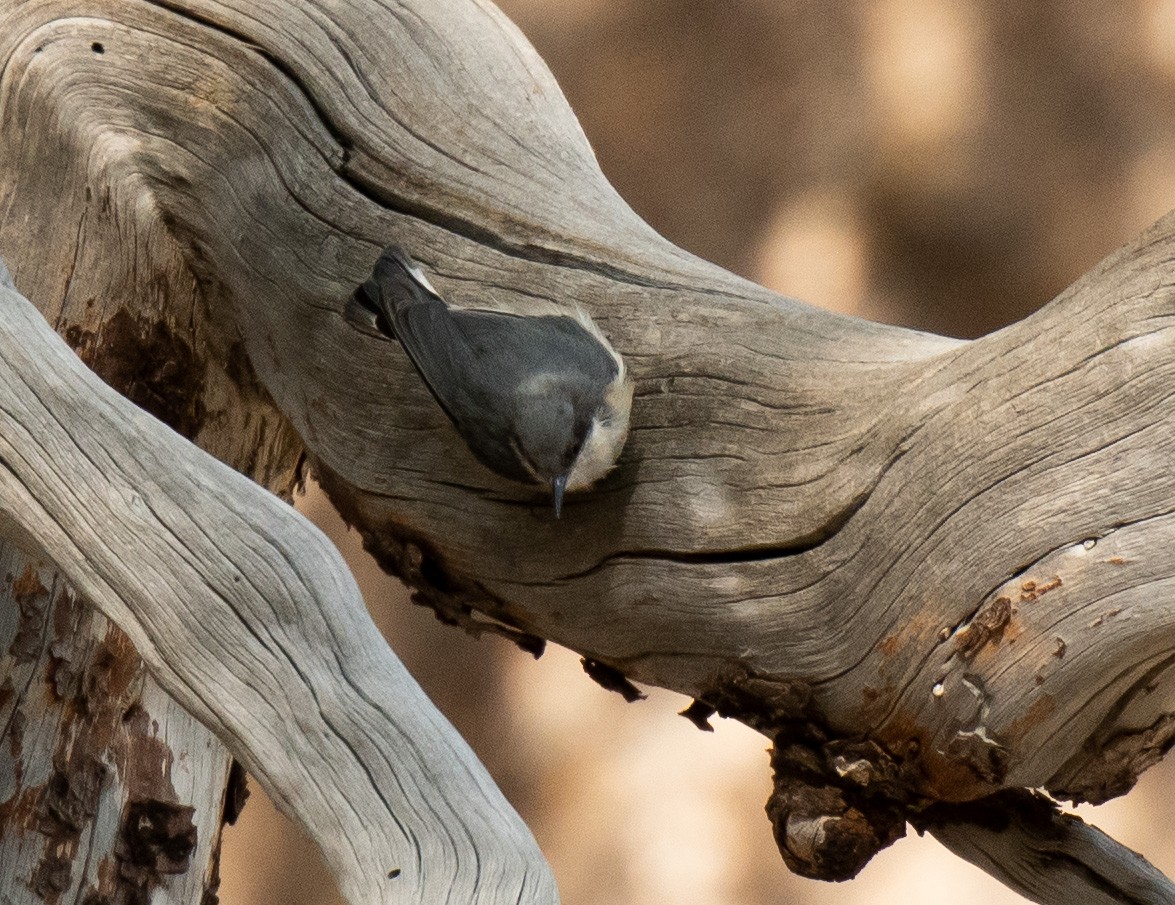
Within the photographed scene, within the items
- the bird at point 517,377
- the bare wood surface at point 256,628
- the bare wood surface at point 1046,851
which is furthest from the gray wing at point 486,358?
the bare wood surface at point 1046,851

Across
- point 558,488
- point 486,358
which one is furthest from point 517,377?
point 558,488

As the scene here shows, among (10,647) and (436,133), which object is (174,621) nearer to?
(10,647)

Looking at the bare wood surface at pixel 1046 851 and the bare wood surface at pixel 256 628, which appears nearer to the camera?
the bare wood surface at pixel 256 628

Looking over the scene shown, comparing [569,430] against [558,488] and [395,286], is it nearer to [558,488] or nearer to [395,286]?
[558,488]

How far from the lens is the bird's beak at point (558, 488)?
5.55ft

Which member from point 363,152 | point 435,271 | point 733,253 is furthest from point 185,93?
point 733,253

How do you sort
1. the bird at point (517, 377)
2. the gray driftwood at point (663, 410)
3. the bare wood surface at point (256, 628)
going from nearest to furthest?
the bare wood surface at point (256, 628), the gray driftwood at point (663, 410), the bird at point (517, 377)

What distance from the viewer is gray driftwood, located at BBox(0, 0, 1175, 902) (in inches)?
54.4

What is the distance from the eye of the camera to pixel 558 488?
5.60ft

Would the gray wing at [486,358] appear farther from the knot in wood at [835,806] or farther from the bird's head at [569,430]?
the knot in wood at [835,806]

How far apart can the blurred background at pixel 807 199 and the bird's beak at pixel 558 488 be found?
247cm

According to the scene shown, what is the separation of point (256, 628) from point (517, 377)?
0.59 m

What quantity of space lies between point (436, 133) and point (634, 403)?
1.76 ft

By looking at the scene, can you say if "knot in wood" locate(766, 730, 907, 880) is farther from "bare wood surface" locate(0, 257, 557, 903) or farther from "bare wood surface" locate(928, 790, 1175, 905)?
"bare wood surface" locate(0, 257, 557, 903)
